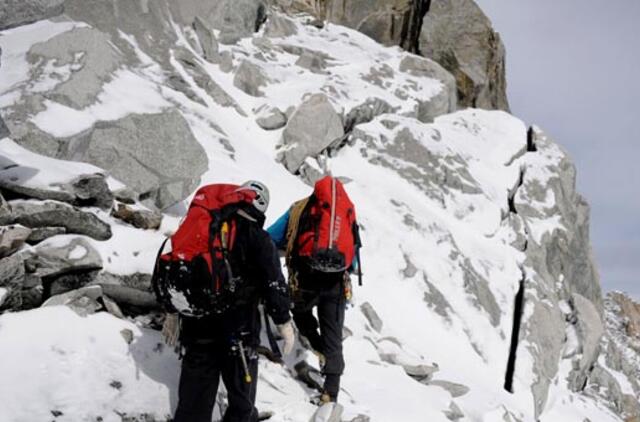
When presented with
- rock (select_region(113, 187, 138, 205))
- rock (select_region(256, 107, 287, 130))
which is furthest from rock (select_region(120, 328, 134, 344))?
rock (select_region(256, 107, 287, 130))

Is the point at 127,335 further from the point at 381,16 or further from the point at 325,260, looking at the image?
the point at 381,16

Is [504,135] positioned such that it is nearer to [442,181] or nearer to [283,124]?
[442,181]

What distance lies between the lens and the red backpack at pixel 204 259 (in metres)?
4.57

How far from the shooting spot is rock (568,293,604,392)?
65.2 feet

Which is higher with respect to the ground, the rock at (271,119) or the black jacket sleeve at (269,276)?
the black jacket sleeve at (269,276)

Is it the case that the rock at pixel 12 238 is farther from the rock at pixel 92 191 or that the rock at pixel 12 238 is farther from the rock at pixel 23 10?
the rock at pixel 23 10

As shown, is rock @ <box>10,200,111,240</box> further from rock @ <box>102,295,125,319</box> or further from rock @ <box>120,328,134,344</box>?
rock @ <box>120,328,134,344</box>

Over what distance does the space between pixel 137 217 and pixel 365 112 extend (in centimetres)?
1597

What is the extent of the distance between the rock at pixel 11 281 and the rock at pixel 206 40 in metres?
18.2

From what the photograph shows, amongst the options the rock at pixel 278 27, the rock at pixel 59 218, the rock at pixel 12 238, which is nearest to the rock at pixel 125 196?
the rock at pixel 59 218

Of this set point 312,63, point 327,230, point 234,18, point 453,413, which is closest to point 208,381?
point 327,230

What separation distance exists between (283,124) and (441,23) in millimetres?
20761

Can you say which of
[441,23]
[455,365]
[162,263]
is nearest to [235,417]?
[162,263]

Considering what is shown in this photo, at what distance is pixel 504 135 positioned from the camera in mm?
29016
